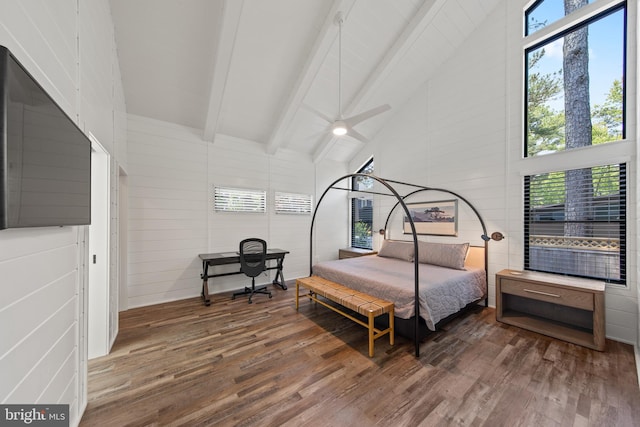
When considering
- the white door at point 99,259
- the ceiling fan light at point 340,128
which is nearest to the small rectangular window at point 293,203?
the ceiling fan light at point 340,128

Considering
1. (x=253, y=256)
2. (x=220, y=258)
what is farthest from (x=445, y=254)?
(x=220, y=258)

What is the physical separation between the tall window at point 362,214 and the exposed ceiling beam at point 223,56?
11.9 feet

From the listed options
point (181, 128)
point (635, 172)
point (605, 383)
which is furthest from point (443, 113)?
point (181, 128)

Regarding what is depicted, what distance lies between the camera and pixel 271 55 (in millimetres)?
3289

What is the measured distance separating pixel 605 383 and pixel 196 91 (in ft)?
18.7

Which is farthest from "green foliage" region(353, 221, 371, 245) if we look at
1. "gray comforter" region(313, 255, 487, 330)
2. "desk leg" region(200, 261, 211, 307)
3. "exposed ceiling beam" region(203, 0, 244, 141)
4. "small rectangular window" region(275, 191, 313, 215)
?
"exposed ceiling beam" region(203, 0, 244, 141)

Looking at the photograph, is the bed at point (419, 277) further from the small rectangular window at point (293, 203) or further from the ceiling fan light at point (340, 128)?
the small rectangular window at point (293, 203)

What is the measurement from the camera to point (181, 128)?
4.13 metres

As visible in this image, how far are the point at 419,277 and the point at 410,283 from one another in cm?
33

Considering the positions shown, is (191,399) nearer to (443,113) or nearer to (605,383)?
(605,383)

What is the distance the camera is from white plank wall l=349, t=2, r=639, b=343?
11.1ft

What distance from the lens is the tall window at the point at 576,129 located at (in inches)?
107

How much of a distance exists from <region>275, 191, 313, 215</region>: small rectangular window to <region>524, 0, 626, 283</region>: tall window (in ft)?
13.2

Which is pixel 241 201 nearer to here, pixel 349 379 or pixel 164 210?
pixel 164 210
